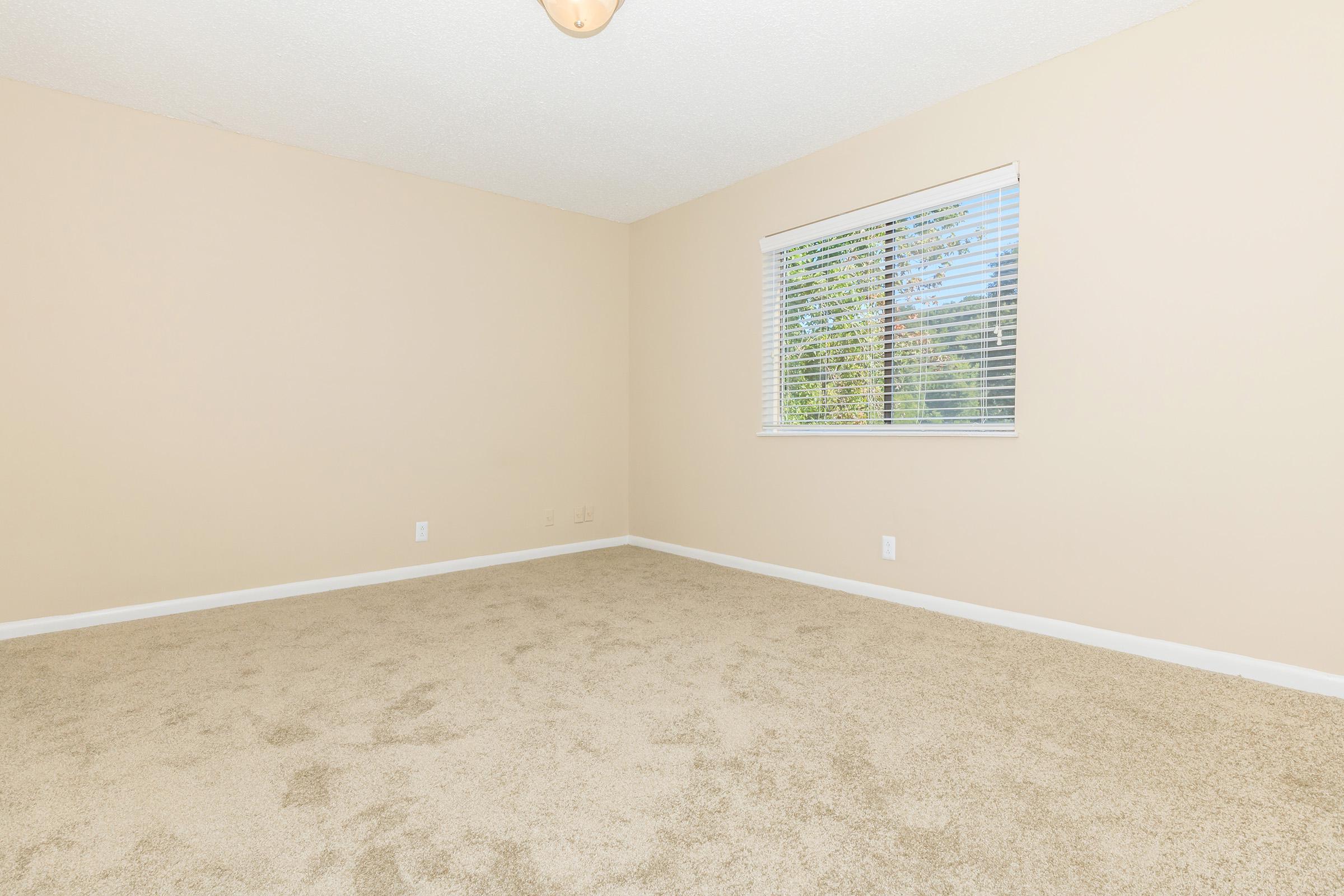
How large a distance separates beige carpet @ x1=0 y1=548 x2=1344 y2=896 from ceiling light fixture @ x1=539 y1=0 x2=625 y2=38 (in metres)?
2.34

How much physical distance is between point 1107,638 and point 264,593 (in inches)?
160

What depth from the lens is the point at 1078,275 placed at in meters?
2.72

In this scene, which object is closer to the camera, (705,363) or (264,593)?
(264,593)

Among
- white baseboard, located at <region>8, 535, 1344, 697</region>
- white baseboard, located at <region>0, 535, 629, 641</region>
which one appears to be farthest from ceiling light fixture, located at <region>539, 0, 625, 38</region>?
white baseboard, located at <region>0, 535, 629, 641</region>

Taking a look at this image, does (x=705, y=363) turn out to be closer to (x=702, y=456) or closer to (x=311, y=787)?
(x=702, y=456)

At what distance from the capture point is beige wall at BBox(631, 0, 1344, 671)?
2221 millimetres

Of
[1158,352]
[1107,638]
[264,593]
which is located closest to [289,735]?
[264,593]

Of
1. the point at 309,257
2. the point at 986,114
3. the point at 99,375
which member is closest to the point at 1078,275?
the point at 986,114

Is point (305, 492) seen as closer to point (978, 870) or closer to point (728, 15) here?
point (728, 15)

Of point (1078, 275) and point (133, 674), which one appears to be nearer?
point (133, 674)

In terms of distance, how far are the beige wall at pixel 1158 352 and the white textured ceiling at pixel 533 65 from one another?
0.93ft

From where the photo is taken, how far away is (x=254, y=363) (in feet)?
11.5

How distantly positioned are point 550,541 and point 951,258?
316 cm

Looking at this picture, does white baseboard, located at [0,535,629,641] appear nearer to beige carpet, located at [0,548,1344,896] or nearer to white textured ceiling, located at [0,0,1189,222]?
beige carpet, located at [0,548,1344,896]
